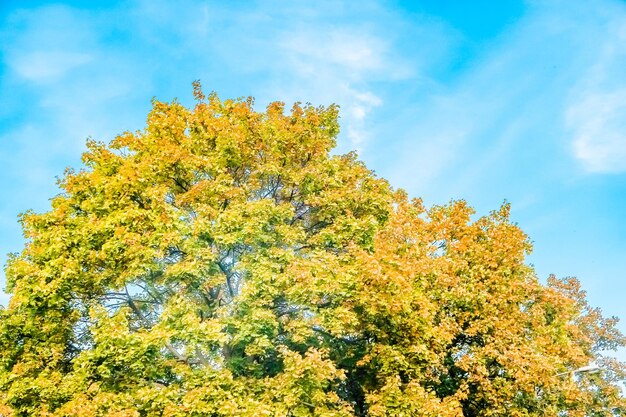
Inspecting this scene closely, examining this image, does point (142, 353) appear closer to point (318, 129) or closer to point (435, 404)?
point (435, 404)

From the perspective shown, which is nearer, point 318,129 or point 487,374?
point 487,374

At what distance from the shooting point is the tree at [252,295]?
13.6 m

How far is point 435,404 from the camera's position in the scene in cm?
1420

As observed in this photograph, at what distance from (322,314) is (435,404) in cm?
436

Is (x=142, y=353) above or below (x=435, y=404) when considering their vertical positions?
above

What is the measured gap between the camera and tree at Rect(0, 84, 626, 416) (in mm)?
13633

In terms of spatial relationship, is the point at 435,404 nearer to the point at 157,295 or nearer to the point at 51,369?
the point at 157,295

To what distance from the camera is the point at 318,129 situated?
19922 millimetres

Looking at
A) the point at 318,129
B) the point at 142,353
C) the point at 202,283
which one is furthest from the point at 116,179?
the point at 318,129

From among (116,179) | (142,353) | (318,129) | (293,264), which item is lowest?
(142,353)

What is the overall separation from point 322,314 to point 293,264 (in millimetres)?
1804

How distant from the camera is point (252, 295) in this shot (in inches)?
570

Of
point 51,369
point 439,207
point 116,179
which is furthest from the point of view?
point 439,207

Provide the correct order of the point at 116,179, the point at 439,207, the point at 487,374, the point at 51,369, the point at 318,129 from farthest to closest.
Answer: the point at 439,207, the point at 318,129, the point at 487,374, the point at 116,179, the point at 51,369
